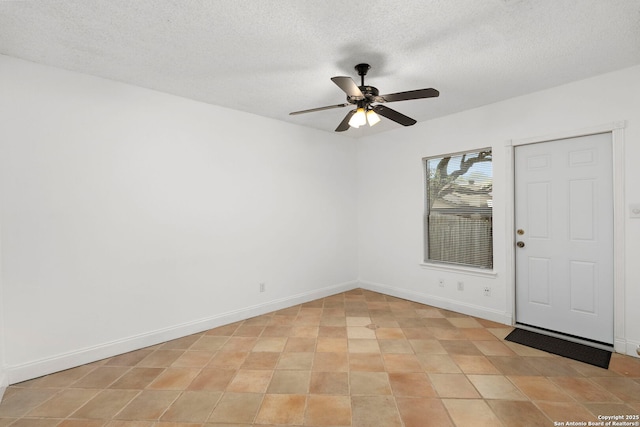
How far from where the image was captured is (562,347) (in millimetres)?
2920

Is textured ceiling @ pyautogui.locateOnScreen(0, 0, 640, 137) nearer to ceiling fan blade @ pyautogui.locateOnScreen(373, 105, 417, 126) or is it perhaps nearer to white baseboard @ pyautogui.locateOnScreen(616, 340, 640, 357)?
ceiling fan blade @ pyautogui.locateOnScreen(373, 105, 417, 126)

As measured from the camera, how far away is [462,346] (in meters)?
2.96

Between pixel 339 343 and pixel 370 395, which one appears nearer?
pixel 370 395

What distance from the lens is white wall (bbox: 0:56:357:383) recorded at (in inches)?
97.1

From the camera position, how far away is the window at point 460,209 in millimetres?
3816

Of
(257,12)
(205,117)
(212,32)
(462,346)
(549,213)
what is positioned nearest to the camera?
(257,12)

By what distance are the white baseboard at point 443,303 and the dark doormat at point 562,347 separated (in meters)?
0.26

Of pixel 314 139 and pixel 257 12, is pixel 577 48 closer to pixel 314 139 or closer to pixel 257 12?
pixel 257 12

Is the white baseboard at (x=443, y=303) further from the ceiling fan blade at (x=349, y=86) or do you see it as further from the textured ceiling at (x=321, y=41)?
the ceiling fan blade at (x=349, y=86)

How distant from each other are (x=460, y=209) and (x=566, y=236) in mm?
1183

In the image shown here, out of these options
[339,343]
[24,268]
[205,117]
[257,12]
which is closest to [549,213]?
[339,343]

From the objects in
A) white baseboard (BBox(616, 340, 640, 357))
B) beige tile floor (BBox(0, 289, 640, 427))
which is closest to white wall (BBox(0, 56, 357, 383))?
beige tile floor (BBox(0, 289, 640, 427))

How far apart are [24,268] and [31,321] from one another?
1.46 feet

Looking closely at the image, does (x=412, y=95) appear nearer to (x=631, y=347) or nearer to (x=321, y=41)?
(x=321, y=41)
